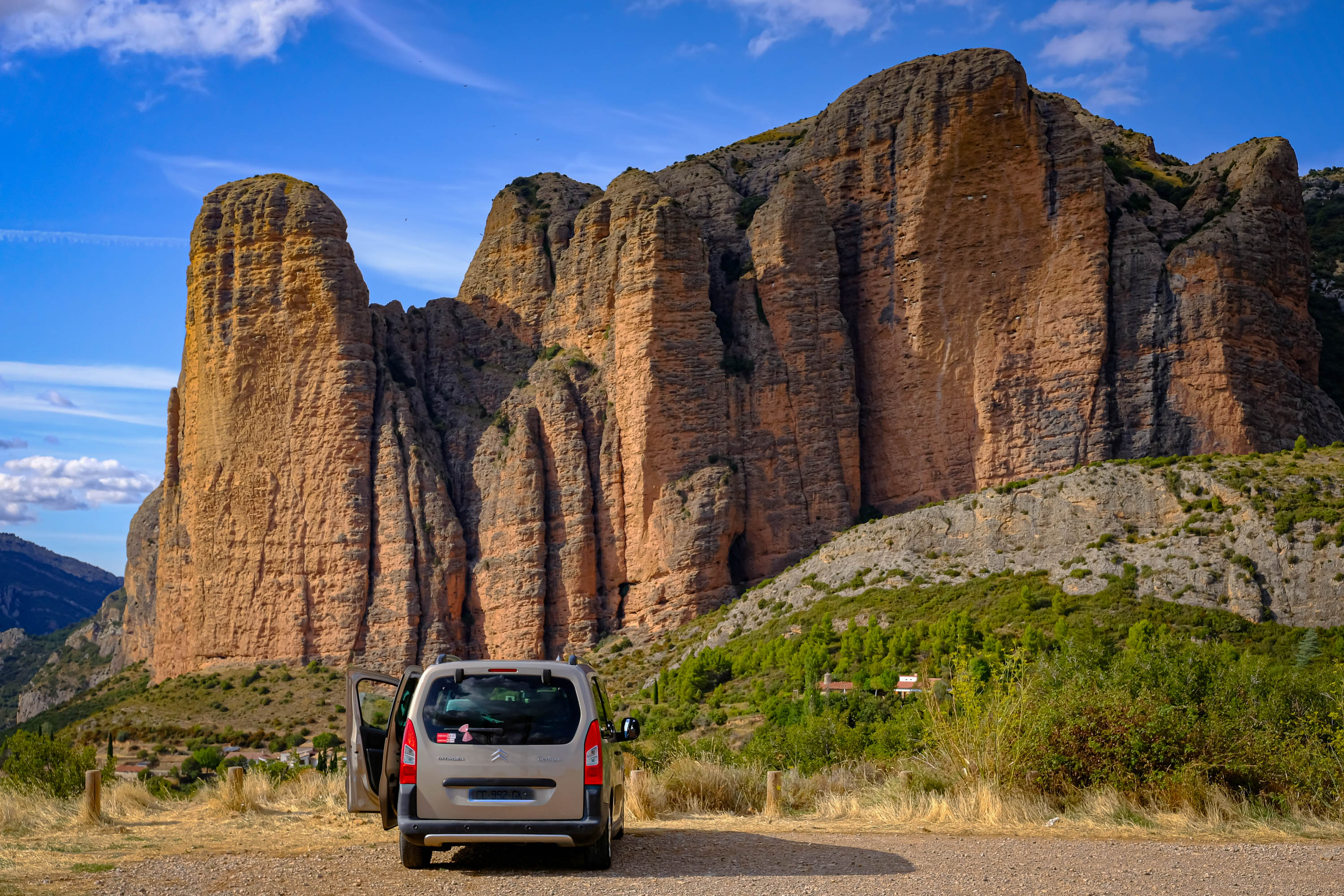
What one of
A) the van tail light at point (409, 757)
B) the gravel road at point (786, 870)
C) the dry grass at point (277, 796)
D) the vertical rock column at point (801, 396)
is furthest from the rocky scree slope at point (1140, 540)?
the van tail light at point (409, 757)

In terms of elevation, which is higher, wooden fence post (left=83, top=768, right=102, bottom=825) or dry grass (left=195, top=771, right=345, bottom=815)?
wooden fence post (left=83, top=768, right=102, bottom=825)

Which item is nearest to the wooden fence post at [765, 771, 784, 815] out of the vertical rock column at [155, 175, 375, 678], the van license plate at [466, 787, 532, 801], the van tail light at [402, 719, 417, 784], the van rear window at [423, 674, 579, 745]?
the van rear window at [423, 674, 579, 745]

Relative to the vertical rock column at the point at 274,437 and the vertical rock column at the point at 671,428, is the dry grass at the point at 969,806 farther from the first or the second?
the vertical rock column at the point at 274,437

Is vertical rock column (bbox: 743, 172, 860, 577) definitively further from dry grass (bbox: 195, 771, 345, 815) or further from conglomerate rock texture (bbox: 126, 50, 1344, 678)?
dry grass (bbox: 195, 771, 345, 815)

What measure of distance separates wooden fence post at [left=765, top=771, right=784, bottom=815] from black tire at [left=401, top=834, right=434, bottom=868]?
6328mm

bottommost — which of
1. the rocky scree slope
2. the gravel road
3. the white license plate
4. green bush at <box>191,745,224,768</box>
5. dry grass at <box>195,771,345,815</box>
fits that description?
green bush at <box>191,745,224,768</box>

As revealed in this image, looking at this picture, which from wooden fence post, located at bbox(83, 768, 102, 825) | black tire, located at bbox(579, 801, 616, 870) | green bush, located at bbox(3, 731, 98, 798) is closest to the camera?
black tire, located at bbox(579, 801, 616, 870)

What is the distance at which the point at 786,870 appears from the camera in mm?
12477

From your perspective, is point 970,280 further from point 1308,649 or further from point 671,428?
point 1308,649

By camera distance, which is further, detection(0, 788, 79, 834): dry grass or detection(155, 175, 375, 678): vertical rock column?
detection(155, 175, 375, 678): vertical rock column

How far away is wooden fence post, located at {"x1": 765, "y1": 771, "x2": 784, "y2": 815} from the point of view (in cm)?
1745

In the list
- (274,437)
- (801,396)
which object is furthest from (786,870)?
(274,437)

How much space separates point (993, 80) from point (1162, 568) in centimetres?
2784

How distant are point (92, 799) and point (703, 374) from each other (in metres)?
46.1
